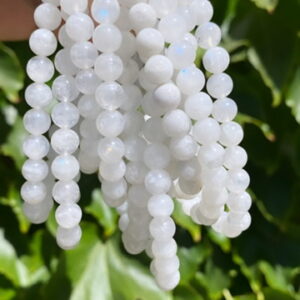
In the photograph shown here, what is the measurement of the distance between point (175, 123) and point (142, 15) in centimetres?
7

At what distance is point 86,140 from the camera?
0.38 m

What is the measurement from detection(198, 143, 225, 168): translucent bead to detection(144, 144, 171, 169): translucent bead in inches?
1.0

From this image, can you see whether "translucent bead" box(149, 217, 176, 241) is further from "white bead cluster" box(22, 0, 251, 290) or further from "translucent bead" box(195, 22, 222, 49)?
"translucent bead" box(195, 22, 222, 49)

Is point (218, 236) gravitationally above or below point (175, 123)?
below

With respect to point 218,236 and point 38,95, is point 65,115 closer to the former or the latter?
point 38,95

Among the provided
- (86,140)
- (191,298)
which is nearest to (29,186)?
(86,140)

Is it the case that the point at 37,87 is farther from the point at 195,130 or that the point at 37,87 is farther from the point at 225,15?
the point at 225,15

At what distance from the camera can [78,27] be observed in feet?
1.16

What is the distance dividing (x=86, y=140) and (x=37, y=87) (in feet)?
0.15

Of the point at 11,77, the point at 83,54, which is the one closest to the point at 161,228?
the point at 83,54

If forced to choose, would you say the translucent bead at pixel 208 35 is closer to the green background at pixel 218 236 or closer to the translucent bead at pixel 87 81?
the translucent bead at pixel 87 81

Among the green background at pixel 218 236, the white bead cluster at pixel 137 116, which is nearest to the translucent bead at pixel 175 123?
the white bead cluster at pixel 137 116

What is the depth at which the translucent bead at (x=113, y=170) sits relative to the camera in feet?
1.19

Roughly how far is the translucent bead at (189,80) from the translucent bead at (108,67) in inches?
1.5
